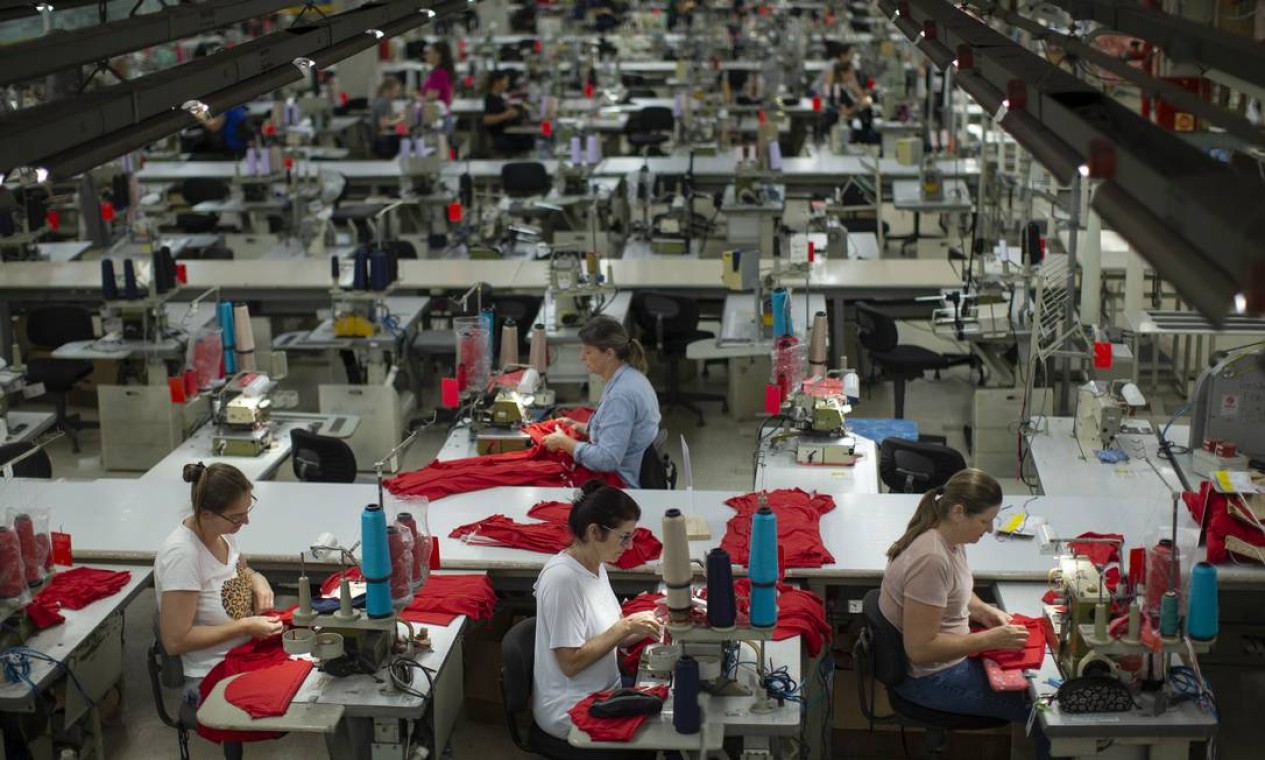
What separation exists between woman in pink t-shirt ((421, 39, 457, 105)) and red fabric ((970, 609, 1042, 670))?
1196 centimetres

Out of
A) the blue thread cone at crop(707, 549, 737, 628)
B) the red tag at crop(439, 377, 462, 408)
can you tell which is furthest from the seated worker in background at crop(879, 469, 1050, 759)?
the red tag at crop(439, 377, 462, 408)

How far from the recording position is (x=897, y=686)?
4.63m

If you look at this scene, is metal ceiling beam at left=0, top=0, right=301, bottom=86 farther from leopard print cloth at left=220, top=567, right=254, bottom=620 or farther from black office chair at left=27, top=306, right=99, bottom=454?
black office chair at left=27, top=306, right=99, bottom=454

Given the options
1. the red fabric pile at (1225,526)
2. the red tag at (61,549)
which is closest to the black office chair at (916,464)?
the red fabric pile at (1225,526)

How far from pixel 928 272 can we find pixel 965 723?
478cm

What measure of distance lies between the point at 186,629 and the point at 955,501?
2.24 metres

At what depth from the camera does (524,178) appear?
39.7 feet

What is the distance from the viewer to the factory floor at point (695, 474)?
535cm

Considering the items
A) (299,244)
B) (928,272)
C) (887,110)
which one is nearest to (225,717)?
(928,272)

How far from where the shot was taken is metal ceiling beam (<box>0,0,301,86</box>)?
11.8 ft

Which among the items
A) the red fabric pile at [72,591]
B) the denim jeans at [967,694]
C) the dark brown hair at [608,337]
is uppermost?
the dark brown hair at [608,337]

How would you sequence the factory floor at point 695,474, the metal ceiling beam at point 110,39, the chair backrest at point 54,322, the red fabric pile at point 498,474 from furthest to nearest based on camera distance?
the chair backrest at point 54,322, the red fabric pile at point 498,474, the factory floor at point 695,474, the metal ceiling beam at point 110,39

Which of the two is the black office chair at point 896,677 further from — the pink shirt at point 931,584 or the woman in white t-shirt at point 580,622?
the woman in white t-shirt at point 580,622

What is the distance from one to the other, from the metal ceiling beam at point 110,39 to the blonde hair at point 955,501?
2558 millimetres
